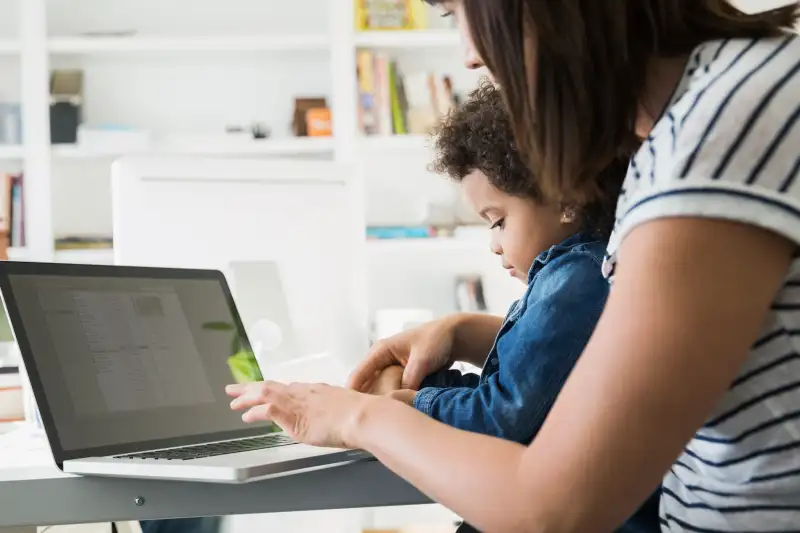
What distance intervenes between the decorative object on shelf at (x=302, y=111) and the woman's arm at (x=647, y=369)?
2.94 m

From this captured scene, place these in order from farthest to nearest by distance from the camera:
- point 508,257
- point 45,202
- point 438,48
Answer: point 438,48
point 45,202
point 508,257

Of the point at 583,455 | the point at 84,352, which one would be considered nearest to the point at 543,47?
the point at 583,455

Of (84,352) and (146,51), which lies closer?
(84,352)

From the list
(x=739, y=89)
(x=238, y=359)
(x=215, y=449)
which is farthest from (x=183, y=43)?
(x=739, y=89)

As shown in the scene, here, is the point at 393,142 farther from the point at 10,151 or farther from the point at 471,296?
the point at 10,151

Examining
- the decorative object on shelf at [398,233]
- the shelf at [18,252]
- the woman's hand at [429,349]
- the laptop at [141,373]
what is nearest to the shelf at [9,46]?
the shelf at [18,252]

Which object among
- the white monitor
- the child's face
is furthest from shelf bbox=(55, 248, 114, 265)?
the child's face

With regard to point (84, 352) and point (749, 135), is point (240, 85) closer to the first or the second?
point (84, 352)

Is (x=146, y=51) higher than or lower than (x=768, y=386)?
higher

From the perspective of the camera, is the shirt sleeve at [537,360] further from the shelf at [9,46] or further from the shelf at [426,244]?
the shelf at [9,46]

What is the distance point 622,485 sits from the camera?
1.94ft

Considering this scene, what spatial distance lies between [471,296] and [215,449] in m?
2.55

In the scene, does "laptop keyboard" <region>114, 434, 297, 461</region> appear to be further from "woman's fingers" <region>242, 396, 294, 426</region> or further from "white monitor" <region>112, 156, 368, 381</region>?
"white monitor" <region>112, 156, 368, 381</region>

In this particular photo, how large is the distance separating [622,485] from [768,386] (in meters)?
0.15
